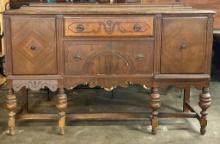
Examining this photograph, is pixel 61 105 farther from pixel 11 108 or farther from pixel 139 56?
pixel 139 56

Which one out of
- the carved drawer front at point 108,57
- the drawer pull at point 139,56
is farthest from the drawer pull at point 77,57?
the drawer pull at point 139,56

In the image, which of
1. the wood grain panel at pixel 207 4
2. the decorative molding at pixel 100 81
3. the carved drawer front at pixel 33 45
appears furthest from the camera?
the wood grain panel at pixel 207 4

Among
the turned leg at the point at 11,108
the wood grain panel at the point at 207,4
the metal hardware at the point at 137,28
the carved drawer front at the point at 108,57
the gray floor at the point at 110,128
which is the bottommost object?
the gray floor at the point at 110,128

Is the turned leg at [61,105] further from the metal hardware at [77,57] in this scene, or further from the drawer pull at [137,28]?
the drawer pull at [137,28]

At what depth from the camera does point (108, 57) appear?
227 cm

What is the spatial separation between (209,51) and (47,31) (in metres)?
1.05

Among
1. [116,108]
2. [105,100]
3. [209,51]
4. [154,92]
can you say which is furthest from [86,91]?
[209,51]

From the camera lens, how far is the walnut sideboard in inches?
87.2

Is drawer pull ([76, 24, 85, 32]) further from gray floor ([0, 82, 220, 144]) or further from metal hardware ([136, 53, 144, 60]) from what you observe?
gray floor ([0, 82, 220, 144])

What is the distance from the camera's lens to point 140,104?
10.3 feet

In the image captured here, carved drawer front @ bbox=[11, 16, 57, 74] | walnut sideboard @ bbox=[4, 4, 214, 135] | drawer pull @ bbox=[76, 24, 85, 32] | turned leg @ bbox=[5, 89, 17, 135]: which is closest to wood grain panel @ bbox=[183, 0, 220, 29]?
walnut sideboard @ bbox=[4, 4, 214, 135]

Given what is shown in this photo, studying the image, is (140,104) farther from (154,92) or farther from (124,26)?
(124,26)

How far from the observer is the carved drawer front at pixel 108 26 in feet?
7.29

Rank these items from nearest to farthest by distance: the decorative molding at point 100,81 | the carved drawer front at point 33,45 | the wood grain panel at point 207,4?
the carved drawer front at point 33,45
the decorative molding at point 100,81
the wood grain panel at point 207,4
